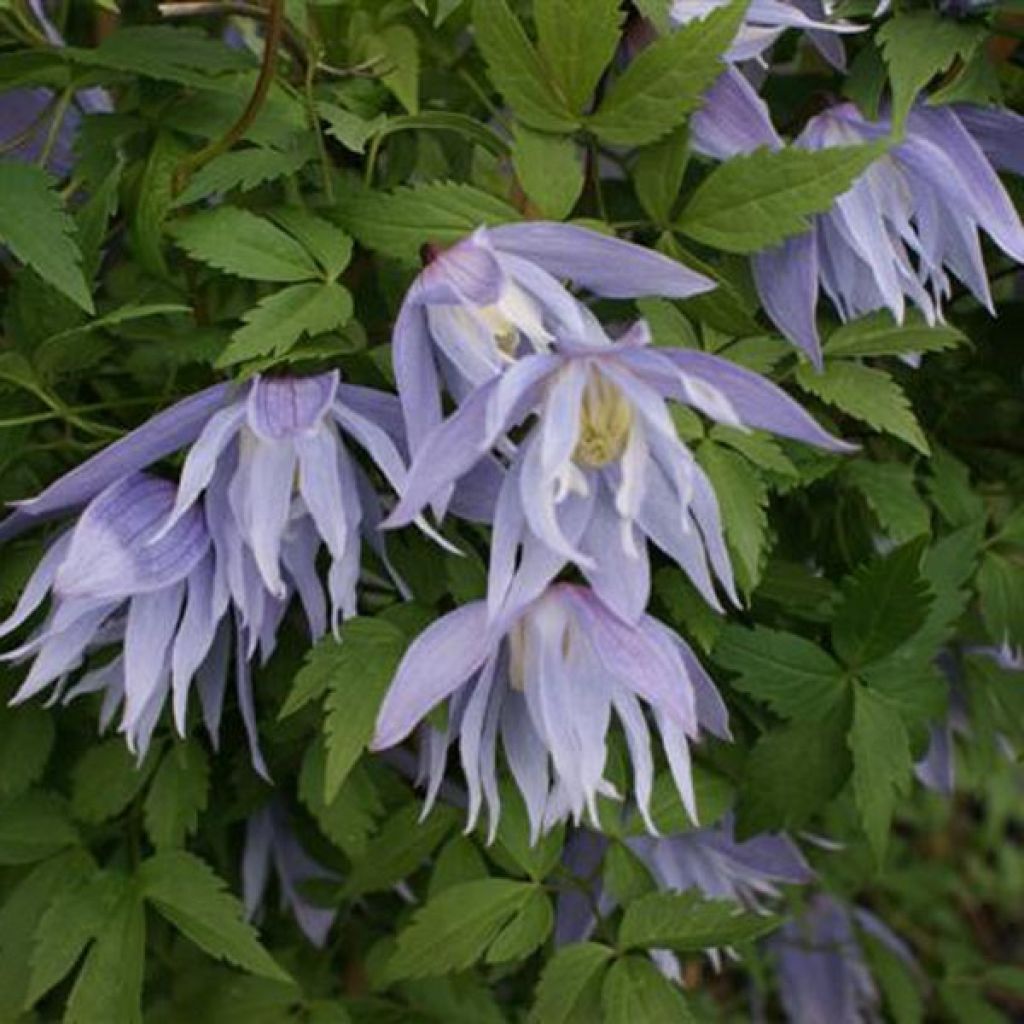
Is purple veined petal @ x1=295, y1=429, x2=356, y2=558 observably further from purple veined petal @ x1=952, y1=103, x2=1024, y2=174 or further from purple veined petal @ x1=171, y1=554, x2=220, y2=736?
purple veined petal @ x1=952, y1=103, x2=1024, y2=174

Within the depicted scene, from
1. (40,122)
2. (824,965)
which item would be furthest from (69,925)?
(824,965)

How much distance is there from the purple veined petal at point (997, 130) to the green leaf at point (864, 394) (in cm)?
12

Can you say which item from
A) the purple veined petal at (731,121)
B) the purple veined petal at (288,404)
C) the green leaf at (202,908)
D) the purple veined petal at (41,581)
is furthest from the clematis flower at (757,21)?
the green leaf at (202,908)

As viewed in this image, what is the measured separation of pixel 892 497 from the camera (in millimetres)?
861

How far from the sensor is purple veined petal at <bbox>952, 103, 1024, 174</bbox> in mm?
795

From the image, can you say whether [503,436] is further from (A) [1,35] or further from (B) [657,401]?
(A) [1,35]

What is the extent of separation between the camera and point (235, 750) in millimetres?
970

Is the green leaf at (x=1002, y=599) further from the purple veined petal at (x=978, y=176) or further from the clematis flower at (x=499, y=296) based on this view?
the clematis flower at (x=499, y=296)

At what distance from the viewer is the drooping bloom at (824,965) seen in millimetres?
1330

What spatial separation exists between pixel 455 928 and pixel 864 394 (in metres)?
0.32

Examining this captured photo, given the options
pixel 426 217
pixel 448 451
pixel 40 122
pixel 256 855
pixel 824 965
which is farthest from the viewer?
pixel 824 965

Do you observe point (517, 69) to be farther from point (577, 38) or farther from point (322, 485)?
point (322, 485)

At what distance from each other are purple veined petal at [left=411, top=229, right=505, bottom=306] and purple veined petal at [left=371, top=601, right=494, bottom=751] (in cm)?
12

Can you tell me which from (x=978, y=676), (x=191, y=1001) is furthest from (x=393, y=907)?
(x=978, y=676)
